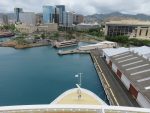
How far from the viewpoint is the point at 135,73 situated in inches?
748

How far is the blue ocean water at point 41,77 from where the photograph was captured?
19.2 meters

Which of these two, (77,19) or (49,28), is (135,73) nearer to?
(49,28)

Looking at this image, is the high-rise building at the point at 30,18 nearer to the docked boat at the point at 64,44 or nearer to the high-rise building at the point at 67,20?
the high-rise building at the point at 67,20

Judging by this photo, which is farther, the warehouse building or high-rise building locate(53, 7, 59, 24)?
high-rise building locate(53, 7, 59, 24)

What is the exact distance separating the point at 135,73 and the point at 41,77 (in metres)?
12.6

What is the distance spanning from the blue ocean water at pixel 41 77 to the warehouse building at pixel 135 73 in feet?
9.58

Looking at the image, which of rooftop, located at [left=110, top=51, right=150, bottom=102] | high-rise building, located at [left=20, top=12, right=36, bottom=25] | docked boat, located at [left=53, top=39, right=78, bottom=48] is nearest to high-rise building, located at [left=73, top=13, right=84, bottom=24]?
high-rise building, located at [left=20, top=12, right=36, bottom=25]

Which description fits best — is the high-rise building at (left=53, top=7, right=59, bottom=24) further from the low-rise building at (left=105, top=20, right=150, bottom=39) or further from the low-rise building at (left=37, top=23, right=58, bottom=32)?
the low-rise building at (left=105, top=20, right=150, bottom=39)

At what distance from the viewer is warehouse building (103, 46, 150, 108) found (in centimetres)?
1561

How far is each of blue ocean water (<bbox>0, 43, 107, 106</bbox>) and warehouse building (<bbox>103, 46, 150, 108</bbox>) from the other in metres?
2.92

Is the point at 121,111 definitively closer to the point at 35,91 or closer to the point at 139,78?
the point at 139,78

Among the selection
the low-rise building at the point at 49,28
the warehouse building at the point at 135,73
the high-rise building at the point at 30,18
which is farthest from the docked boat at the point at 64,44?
the high-rise building at the point at 30,18

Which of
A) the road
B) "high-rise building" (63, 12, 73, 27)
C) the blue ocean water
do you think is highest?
"high-rise building" (63, 12, 73, 27)

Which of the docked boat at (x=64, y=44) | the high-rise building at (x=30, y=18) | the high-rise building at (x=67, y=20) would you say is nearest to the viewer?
the docked boat at (x=64, y=44)
